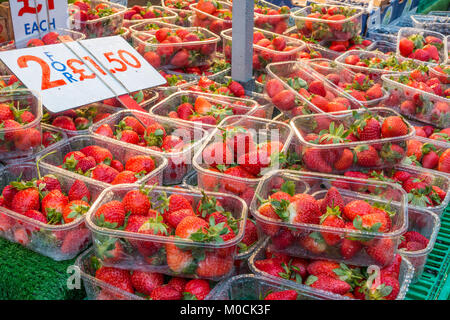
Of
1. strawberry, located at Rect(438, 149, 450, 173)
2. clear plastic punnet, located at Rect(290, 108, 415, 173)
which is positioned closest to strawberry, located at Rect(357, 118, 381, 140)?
clear plastic punnet, located at Rect(290, 108, 415, 173)

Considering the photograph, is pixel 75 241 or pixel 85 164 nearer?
pixel 75 241

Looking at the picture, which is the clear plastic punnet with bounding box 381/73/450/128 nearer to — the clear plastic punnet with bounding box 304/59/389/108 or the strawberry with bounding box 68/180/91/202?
the clear plastic punnet with bounding box 304/59/389/108

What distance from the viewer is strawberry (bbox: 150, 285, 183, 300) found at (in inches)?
49.2

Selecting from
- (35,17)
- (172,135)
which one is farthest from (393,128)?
(35,17)

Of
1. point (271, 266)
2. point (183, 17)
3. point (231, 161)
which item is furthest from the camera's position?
point (183, 17)

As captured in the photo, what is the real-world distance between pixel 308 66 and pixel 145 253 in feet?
5.22

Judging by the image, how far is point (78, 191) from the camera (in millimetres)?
1573

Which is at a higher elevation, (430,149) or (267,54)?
(267,54)

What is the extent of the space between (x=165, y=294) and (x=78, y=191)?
53cm

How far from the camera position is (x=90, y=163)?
5.71ft

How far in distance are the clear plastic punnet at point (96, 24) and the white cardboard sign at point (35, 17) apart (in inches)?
4.0

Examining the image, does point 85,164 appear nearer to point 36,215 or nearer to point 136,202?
point 36,215

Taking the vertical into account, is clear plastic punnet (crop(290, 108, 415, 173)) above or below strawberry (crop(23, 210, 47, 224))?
above

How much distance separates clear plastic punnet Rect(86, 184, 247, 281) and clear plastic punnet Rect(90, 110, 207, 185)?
0.54 m
